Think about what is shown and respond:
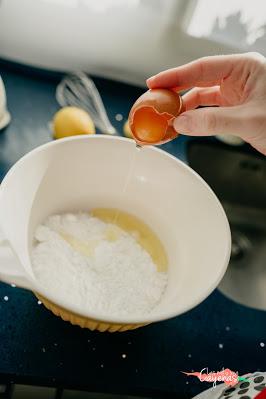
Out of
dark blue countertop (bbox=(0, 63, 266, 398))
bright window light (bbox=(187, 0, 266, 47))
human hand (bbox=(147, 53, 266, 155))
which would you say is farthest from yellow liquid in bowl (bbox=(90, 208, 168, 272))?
bright window light (bbox=(187, 0, 266, 47))

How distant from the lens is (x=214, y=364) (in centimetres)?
80

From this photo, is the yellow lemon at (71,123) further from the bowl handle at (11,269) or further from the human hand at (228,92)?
the bowl handle at (11,269)

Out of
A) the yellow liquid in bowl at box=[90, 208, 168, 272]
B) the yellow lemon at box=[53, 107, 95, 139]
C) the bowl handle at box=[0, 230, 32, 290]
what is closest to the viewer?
the bowl handle at box=[0, 230, 32, 290]

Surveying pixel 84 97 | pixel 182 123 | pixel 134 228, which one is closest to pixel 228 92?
pixel 182 123

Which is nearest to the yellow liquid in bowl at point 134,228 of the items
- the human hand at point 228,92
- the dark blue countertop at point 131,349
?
the dark blue countertop at point 131,349

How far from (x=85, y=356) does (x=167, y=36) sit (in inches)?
30.2

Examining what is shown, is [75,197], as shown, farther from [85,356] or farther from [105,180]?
[85,356]

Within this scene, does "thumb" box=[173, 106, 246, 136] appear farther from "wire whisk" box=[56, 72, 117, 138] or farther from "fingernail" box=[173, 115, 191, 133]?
"wire whisk" box=[56, 72, 117, 138]

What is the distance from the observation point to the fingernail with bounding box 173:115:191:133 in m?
0.72

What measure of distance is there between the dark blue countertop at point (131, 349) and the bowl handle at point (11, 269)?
157 millimetres

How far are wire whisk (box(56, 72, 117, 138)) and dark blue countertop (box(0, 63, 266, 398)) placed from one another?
10.6 inches

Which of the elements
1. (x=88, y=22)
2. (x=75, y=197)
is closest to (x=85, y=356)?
(x=75, y=197)

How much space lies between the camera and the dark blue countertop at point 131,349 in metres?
0.71

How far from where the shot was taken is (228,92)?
822mm
